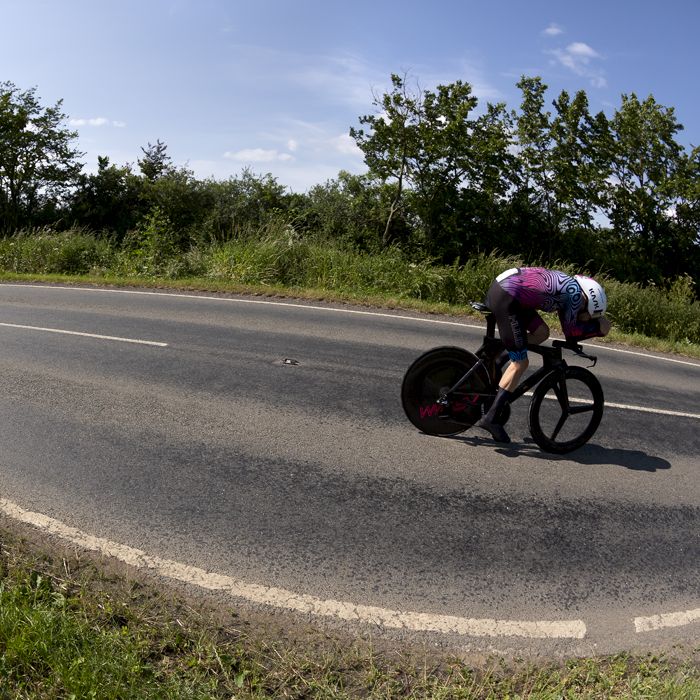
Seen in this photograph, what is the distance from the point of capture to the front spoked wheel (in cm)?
534

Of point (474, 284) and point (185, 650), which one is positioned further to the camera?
point (474, 284)

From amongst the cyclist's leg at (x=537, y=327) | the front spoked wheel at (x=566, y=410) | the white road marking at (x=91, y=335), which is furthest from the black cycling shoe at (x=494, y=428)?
the white road marking at (x=91, y=335)

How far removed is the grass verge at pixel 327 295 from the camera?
12180mm

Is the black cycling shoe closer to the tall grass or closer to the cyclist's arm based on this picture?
the cyclist's arm

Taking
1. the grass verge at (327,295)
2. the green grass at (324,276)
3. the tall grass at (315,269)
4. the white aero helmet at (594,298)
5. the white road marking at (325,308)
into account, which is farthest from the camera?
the tall grass at (315,269)

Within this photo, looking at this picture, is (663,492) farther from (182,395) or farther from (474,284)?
(474,284)

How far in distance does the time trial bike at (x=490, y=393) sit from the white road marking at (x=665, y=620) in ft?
6.96

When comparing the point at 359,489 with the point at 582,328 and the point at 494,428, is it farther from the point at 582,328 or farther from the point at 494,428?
the point at 582,328

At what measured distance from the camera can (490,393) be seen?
543cm

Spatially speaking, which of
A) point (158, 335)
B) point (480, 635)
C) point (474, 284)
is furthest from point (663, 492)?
point (474, 284)

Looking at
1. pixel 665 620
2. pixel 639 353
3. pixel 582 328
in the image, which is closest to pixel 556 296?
pixel 582 328

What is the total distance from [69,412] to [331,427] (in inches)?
106

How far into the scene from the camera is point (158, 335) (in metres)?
8.92

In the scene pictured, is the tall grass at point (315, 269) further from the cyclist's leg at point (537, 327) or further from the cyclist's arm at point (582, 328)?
the cyclist's arm at point (582, 328)
